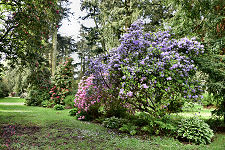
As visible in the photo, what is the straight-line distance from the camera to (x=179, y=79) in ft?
14.6

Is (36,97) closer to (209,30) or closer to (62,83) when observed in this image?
(62,83)

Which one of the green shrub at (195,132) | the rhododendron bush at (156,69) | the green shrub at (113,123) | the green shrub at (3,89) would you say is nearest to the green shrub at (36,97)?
the green shrub at (113,123)

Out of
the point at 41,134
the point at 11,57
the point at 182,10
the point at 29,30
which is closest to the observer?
the point at 41,134

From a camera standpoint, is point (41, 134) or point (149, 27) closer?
point (41, 134)

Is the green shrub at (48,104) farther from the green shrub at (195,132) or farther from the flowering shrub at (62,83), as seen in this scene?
the green shrub at (195,132)

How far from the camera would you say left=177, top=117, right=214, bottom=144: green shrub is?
4.21 metres

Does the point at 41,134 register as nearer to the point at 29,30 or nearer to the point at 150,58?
the point at 29,30

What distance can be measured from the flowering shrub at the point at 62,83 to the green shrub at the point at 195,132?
915 centimetres

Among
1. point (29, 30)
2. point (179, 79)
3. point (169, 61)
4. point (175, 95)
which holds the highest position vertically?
point (29, 30)

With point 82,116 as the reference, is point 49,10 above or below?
above

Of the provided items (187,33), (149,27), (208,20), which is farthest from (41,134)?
(149,27)

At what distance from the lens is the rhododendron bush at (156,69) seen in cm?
434

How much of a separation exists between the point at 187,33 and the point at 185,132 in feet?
11.7

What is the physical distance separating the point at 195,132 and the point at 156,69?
1.96 metres
